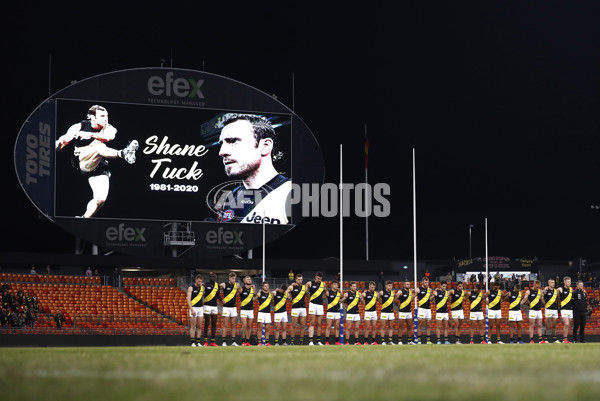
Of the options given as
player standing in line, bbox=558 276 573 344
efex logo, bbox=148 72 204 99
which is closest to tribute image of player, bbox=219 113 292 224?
efex logo, bbox=148 72 204 99

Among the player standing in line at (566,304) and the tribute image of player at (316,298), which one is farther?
the player standing in line at (566,304)

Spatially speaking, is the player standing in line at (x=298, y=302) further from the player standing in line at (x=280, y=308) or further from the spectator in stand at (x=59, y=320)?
the spectator in stand at (x=59, y=320)

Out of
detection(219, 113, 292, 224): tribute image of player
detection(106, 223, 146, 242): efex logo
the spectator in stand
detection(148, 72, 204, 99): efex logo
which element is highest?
detection(148, 72, 204, 99): efex logo

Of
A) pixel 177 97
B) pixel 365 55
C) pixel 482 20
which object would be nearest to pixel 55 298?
pixel 177 97

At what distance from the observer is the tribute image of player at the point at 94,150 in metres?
35.4

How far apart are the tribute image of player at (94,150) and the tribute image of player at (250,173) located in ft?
15.2

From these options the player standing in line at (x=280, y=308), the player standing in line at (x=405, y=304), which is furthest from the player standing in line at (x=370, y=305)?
the player standing in line at (x=280, y=308)

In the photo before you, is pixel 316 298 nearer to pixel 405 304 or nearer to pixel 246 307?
pixel 246 307

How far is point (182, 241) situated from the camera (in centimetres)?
3631

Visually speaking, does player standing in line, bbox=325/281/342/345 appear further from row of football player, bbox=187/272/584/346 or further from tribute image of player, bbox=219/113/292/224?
tribute image of player, bbox=219/113/292/224

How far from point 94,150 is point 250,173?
255 inches

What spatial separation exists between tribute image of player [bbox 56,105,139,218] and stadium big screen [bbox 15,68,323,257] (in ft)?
0.13

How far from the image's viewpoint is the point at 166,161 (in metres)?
36.8

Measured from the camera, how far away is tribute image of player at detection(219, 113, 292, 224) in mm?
37250
